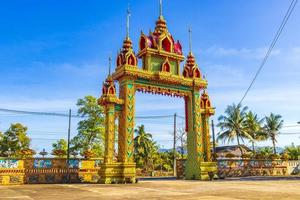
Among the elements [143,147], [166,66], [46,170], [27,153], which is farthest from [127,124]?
[143,147]

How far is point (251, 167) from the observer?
34750mm

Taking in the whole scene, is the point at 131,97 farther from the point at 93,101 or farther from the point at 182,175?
the point at 93,101

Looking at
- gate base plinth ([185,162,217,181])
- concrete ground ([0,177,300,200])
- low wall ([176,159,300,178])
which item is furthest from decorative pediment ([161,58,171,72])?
concrete ground ([0,177,300,200])

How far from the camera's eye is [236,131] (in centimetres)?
4856

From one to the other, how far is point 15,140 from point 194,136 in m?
31.1

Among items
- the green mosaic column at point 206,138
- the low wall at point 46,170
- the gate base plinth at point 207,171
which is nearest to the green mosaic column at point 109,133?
the low wall at point 46,170

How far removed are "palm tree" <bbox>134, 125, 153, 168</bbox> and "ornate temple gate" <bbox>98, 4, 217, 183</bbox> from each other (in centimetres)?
2271

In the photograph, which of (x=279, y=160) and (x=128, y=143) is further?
(x=279, y=160)

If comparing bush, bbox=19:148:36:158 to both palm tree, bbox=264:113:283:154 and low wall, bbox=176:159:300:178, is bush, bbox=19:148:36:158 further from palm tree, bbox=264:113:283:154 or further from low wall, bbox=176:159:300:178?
palm tree, bbox=264:113:283:154

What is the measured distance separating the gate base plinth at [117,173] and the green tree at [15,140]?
27.1 metres

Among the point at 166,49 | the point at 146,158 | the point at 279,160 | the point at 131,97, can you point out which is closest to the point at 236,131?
the point at 279,160

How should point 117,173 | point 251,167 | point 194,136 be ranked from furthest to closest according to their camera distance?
point 251,167 < point 194,136 < point 117,173

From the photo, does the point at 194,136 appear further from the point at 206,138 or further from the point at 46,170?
the point at 46,170

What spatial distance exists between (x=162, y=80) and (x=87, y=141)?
18172 mm
